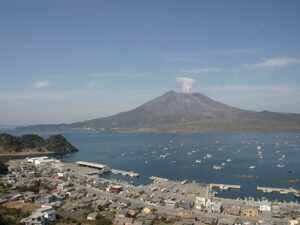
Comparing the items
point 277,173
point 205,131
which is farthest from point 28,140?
point 205,131

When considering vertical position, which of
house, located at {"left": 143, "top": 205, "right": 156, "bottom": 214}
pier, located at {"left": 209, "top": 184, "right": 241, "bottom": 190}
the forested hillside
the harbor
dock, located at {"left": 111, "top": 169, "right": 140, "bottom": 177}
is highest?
the forested hillside

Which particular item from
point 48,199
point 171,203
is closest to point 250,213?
point 171,203

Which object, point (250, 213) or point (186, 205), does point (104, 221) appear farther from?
point (250, 213)

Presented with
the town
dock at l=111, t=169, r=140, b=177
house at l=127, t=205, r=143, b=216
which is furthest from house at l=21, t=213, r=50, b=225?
dock at l=111, t=169, r=140, b=177

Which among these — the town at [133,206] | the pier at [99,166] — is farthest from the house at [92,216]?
the pier at [99,166]

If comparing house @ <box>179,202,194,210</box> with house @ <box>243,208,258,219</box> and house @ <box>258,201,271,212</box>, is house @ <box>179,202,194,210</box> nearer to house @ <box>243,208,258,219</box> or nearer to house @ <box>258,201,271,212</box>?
house @ <box>243,208,258,219</box>
